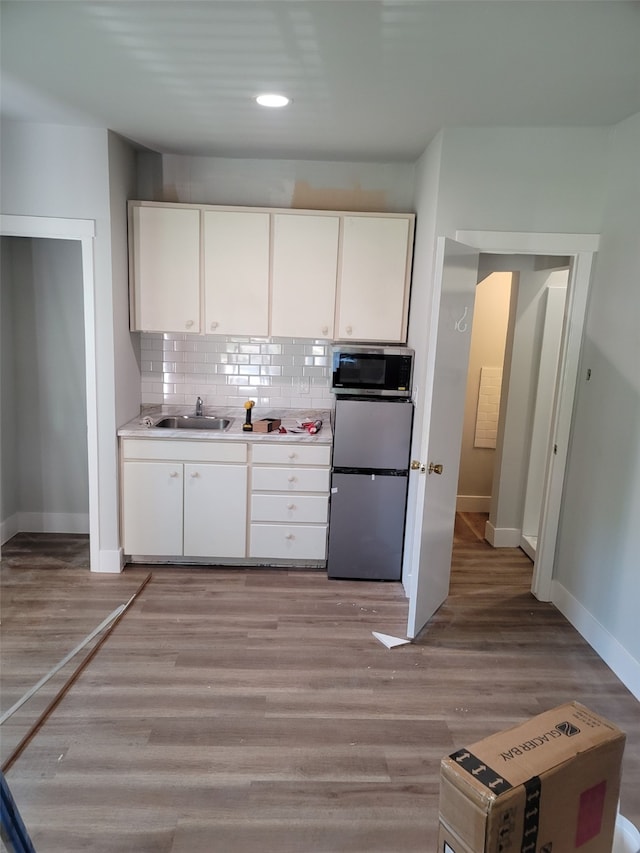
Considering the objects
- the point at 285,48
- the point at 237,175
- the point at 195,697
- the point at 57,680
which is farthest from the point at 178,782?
the point at 237,175

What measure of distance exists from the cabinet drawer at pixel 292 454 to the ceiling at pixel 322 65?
1791 millimetres

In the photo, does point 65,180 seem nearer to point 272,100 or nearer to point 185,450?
point 272,100

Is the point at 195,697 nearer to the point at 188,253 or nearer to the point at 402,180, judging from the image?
the point at 188,253

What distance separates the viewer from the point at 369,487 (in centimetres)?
356

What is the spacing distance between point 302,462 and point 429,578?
105cm

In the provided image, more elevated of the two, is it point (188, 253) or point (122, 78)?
point (122, 78)

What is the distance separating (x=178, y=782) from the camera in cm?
202

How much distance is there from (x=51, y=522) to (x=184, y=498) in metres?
1.23

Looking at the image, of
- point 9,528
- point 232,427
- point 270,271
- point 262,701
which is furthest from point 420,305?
point 9,528

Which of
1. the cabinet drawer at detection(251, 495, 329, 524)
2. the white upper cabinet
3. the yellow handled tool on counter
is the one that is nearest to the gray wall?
the white upper cabinet

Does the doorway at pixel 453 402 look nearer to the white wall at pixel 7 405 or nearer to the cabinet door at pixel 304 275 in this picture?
the cabinet door at pixel 304 275

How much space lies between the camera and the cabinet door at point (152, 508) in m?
3.56

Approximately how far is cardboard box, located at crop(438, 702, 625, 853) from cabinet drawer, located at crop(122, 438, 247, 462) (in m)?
2.54

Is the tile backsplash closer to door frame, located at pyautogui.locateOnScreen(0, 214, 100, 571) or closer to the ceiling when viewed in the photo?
door frame, located at pyautogui.locateOnScreen(0, 214, 100, 571)
